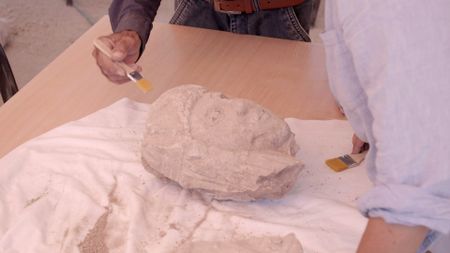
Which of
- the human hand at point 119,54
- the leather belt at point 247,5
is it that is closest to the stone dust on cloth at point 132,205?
the human hand at point 119,54

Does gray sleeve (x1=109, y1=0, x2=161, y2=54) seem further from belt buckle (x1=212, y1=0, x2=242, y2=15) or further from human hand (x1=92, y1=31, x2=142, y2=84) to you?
belt buckle (x1=212, y1=0, x2=242, y2=15)

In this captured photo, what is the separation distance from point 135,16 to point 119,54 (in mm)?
180

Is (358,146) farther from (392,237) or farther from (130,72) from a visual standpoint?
(130,72)

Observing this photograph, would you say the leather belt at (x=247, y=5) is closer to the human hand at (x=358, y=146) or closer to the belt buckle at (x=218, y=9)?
the belt buckle at (x=218, y=9)

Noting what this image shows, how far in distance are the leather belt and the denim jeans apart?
3cm

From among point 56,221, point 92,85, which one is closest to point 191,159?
point 56,221

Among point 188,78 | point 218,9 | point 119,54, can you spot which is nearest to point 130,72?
point 119,54

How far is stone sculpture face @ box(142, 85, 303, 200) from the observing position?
0.81 metres

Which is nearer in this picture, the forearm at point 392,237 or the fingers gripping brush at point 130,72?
the forearm at point 392,237

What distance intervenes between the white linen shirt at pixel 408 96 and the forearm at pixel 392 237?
0.06 ft

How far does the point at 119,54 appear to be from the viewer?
100cm

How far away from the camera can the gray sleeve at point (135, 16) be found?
113 cm

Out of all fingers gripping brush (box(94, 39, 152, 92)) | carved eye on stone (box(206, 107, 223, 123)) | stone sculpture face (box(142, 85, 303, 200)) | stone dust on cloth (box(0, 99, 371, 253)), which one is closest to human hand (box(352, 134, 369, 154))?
stone dust on cloth (box(0, 99, 371, 253))

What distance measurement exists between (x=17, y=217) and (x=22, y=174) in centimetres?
11
